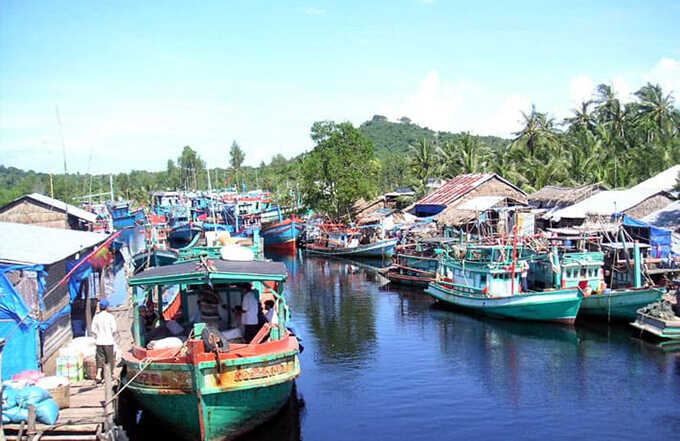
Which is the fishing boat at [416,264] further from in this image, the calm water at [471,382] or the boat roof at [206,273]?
the boat roof at [206,273]

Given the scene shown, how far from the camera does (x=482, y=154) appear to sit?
55.7 metres

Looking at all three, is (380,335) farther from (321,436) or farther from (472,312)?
(321,436)

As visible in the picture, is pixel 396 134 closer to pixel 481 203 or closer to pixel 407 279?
pixel 481 203

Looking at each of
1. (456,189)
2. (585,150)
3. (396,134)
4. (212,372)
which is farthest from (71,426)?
(396,134)

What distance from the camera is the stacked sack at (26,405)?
1080 centimetres

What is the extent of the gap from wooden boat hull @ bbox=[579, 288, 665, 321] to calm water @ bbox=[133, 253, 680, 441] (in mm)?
744

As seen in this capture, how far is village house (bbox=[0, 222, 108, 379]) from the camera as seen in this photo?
41.7ft

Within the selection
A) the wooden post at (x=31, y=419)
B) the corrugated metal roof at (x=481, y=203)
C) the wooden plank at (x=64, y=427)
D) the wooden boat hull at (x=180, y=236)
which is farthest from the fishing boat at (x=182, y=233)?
the wooden post at (x=31, y=419)

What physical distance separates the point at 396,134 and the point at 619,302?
4771 inches

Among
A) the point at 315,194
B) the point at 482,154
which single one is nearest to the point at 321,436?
the point at 315,194

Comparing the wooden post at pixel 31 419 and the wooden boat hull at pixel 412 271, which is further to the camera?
the wooden boat hull at pixel 412 271

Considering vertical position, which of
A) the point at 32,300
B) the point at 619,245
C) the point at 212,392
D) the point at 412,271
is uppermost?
the point at 32,300

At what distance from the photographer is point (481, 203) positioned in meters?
39.5

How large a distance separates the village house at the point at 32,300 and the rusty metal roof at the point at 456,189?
30188mm
